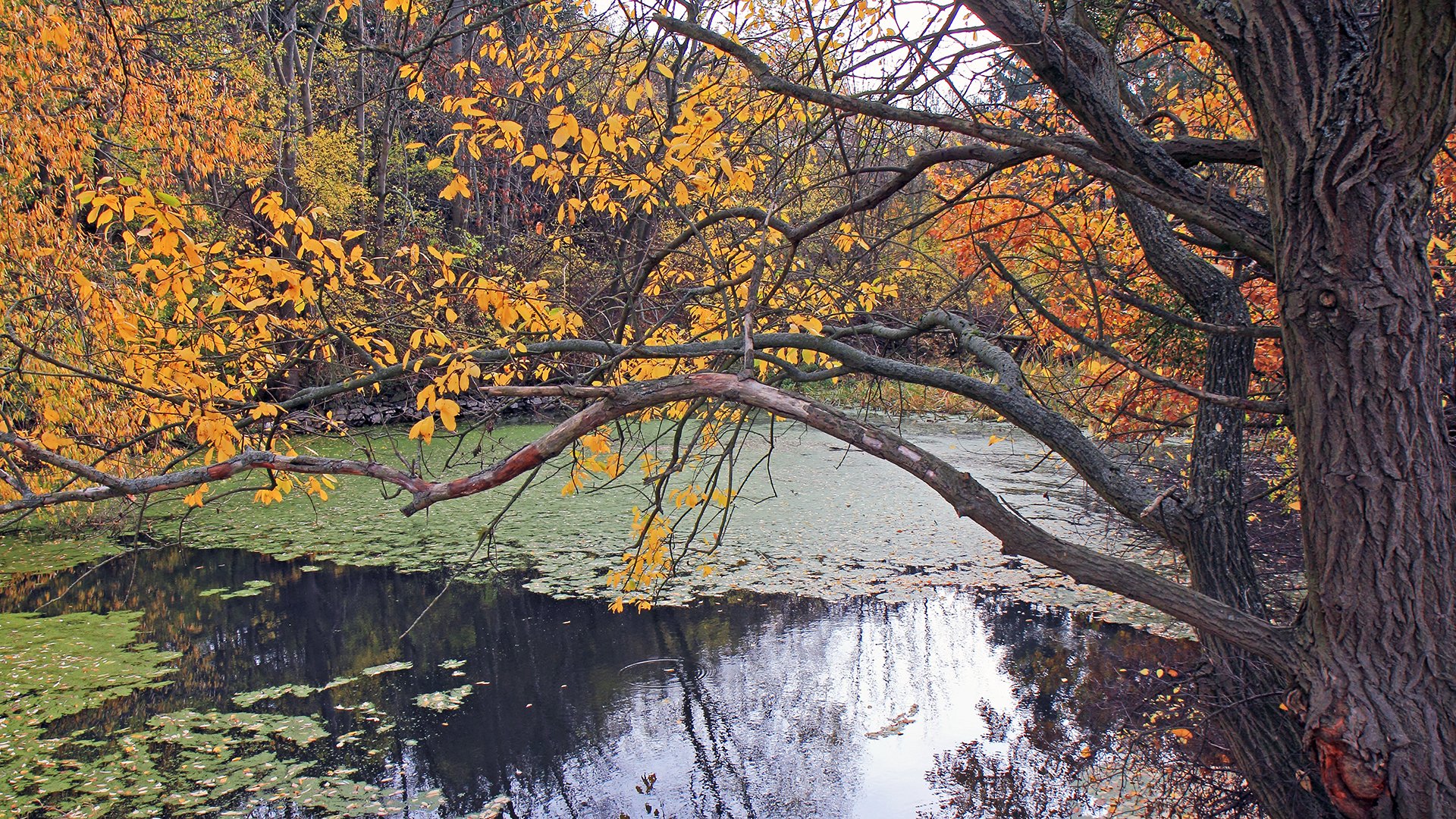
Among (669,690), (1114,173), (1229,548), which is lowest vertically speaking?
(669,690)

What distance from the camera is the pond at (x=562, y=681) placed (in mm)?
4352

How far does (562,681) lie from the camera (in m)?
5.57

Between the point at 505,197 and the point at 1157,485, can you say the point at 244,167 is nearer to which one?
the point at 505,197

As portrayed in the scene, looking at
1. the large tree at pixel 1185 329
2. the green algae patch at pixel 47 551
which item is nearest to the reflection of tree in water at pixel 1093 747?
the large tree at pixel 1185 329

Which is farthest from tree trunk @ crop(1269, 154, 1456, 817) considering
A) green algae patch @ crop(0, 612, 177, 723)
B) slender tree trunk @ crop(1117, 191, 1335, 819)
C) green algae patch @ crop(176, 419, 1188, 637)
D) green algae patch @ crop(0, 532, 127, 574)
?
green algae patch @ crop(0, 532, 127, 574)

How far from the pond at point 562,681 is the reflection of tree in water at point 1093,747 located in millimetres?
22

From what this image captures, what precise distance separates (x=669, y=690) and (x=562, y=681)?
68 centimetres

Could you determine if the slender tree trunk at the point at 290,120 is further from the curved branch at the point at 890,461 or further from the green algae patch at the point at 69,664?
the curved branch at the point at 890,461

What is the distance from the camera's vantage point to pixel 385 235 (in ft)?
48.5

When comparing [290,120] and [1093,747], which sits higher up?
[290,120]

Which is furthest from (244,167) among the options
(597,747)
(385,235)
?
(597,747)

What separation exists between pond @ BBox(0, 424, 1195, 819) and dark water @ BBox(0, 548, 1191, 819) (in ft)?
A: 0.07

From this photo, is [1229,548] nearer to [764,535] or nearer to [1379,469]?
[1379,469]

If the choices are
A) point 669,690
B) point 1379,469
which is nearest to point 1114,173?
point 1379,469
